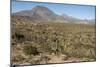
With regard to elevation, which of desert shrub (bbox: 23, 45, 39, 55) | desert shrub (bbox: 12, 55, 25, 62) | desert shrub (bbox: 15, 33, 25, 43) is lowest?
desert shrub (bbox: 12, 55, 25, 62)

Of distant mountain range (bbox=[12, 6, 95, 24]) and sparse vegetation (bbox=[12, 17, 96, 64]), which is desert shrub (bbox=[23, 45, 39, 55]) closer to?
sparse vegetation (bbox=[12, 17, 96, 64])

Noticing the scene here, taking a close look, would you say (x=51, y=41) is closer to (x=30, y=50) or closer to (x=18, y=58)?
(x=30, y=50)

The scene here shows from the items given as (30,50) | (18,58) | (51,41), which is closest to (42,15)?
(51,41)

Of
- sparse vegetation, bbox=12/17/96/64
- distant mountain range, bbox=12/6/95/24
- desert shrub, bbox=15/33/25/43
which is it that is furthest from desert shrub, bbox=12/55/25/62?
distant mountain range, bbox=12/6/95/24

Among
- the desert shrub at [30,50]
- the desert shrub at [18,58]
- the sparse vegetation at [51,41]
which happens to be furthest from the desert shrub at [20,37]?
the desert shrub at [18,58]

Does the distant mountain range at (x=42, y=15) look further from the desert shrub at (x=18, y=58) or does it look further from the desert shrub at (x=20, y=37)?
the desert shrub at (x=18, y=58)

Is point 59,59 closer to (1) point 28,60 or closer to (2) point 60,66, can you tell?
(2) point 60,66
